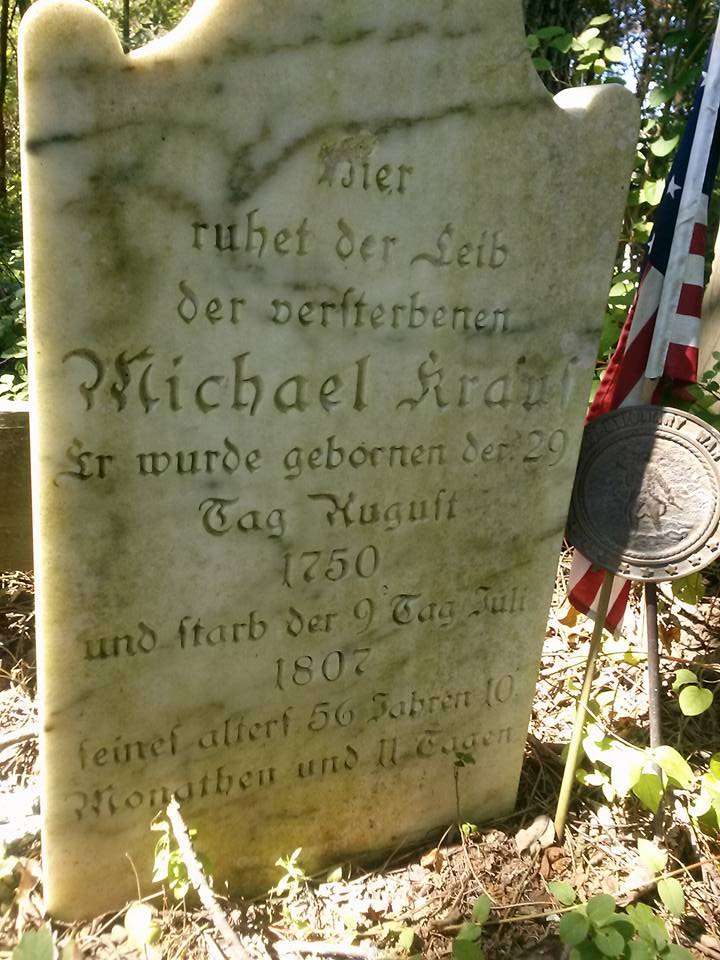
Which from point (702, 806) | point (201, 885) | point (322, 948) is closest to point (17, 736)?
point (201, 885)

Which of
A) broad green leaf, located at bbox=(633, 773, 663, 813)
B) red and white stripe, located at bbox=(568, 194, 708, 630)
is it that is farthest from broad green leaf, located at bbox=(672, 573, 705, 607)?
broad green leaf, located at bbox=(633, 773, 663, 813)

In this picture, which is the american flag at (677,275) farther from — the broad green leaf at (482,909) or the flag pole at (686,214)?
the broad green leaf at (482,909)

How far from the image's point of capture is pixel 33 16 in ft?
4.59

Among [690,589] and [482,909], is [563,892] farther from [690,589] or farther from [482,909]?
[690,589]

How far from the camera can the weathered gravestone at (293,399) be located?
1566 mm

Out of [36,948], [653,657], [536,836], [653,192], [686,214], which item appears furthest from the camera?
[653,192]

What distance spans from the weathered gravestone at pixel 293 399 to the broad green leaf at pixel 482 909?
0.38 metres

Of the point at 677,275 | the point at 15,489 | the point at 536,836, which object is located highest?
the point at 677,275

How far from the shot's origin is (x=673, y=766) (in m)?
2.13

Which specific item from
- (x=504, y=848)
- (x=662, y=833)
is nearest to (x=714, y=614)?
(x=662, y=833)

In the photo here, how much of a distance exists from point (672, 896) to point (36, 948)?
1.51 meters

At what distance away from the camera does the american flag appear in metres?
2.10

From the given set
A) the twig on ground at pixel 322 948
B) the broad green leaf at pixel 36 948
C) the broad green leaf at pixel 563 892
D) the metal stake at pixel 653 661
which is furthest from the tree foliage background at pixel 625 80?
the broad green leaf at pixel 36 948

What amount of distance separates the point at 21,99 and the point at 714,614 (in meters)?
3.01
